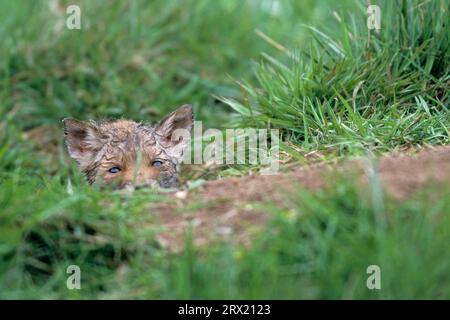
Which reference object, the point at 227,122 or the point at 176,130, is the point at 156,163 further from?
the point at 227,122

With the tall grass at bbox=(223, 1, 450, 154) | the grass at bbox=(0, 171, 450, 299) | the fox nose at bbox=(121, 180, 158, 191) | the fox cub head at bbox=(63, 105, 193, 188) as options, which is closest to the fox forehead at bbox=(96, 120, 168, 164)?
the fox cub head at bbox=(63, 105, 193, 188)

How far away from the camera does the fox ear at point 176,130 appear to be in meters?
7.53

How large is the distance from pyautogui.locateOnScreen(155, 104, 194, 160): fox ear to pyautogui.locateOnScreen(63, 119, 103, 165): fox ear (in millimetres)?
543

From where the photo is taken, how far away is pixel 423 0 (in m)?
7.59

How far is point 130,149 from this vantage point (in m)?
6.98

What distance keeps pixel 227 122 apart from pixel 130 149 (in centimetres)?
216

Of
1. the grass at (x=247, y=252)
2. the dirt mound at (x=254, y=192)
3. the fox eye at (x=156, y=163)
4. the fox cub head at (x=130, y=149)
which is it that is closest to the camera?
the grass at (x=247, y=252)

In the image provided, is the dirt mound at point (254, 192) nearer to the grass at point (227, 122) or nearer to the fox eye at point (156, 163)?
the grass at point (227, 122)

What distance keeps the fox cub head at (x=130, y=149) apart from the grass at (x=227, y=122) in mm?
342

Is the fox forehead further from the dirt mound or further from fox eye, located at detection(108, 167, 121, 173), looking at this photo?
the dirt mound

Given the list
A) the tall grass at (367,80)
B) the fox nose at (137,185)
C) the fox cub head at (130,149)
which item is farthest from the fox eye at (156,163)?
the tall grass at (367,80)

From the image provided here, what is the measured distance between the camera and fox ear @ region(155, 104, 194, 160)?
7531mm

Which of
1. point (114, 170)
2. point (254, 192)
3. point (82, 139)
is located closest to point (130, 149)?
point (114, 170)

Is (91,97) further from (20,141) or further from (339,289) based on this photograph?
(339,289)
